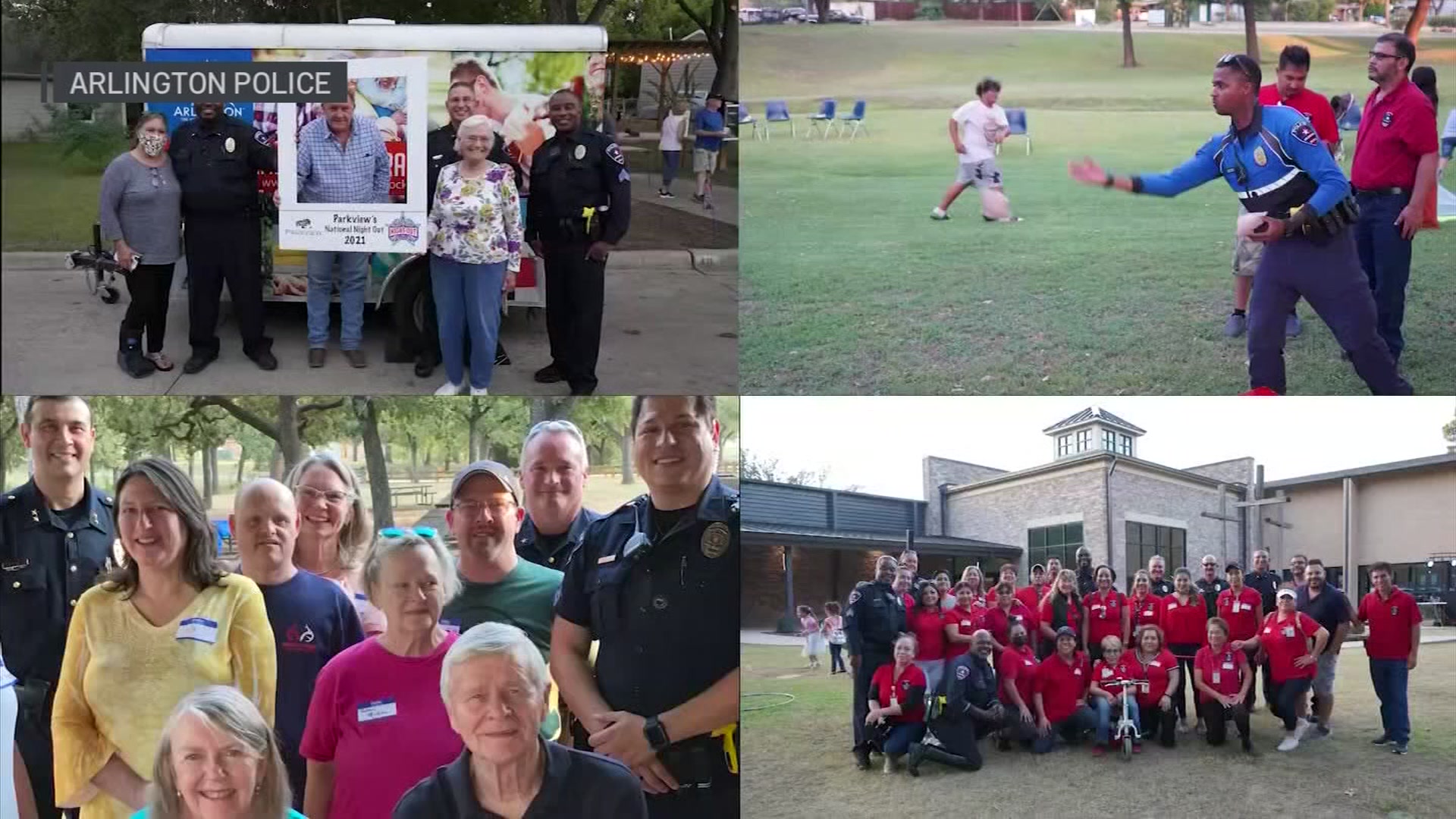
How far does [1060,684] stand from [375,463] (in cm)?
243

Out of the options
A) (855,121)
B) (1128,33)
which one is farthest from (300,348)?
(1128,33)

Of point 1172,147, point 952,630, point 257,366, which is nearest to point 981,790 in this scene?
point 952,630

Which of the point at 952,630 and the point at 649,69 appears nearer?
the point at 952,630

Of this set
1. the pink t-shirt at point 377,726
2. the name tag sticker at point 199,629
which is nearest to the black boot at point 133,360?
the name tag sticker at point 199,629

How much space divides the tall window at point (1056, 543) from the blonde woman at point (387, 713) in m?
1.99

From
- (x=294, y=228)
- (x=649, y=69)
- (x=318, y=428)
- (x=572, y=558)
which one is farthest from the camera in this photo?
(x=649, y=69)

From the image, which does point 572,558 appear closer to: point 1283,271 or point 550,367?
point 550,367

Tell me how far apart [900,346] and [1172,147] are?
129cm

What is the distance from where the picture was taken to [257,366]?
16.5 feet

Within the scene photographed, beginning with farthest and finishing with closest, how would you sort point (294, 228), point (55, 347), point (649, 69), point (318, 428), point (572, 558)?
point (649, 69) < point (55, 347) < point (294, 228) < point (318, 428) < point (572, 558)

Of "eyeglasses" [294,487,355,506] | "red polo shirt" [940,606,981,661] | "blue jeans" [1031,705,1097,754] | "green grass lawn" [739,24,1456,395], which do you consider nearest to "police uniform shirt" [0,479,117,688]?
"eyeglasses" [294,487,355,506]

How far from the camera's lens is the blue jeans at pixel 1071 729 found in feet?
15.0

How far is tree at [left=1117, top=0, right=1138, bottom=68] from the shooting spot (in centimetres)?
519

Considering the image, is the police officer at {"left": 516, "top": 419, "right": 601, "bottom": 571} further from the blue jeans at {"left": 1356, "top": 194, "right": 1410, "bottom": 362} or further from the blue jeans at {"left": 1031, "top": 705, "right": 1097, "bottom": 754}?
the blue jeans at {"left": 1356, "top": 194, "right": 1410, "bottom": 362}
